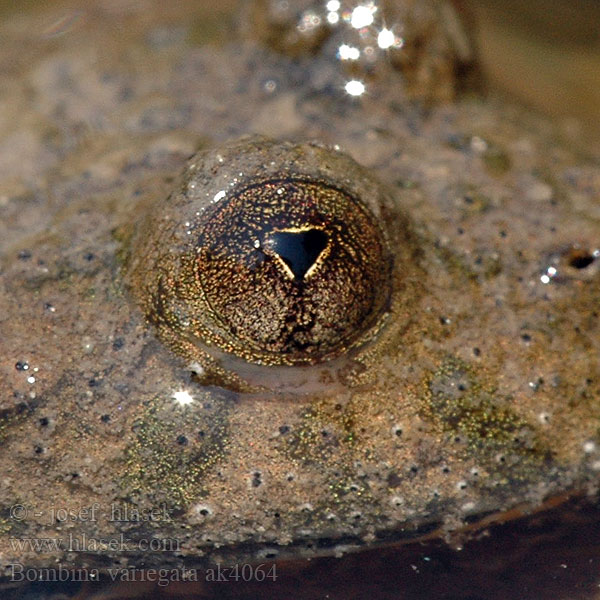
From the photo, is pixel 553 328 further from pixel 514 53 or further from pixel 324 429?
pixel 514 53

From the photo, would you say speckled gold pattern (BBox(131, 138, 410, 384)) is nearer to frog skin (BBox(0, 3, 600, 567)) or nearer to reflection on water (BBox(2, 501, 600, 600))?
frog skin (BBox(0, 3, 600, 567))

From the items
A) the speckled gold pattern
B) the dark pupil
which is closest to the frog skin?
the speckled gold pattern

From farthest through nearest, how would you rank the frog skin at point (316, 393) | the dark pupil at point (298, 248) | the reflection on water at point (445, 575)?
the reflection on water at point (445, 575)
the frog skin at point (316, 393)
the dark pupil at point (298, 248)

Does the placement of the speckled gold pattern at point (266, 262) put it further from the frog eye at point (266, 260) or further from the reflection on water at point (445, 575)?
the reflection on water at point (445, 575)

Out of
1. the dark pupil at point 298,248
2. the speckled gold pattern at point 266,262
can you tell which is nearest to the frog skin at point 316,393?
the speckled gold pattern at point 266,262

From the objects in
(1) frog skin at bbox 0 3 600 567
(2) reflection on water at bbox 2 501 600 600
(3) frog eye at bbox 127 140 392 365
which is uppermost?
(3) frog eye at bbox 127 140 392 365

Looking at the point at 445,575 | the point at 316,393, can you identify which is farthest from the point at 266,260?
the point at 445,575

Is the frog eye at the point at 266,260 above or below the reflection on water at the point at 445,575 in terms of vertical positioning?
above
